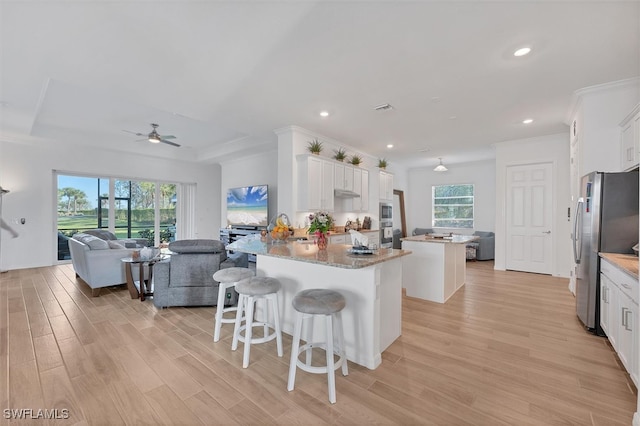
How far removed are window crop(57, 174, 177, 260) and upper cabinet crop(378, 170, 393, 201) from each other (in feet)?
20.8

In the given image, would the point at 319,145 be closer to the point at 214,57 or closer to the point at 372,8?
the point at 214,57

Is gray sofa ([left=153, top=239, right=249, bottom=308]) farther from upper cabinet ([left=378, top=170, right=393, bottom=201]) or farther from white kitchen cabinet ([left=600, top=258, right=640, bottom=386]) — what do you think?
upper cabinet ([left=378, top=170, right=393, bottom=201])

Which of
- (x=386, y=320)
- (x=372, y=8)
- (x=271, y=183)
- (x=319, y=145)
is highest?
(x=372, y=8)

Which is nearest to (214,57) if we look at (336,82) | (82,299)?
(336,82)

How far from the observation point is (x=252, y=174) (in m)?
7.91

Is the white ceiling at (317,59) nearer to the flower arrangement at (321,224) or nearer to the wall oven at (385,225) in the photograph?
the flower arrangement at (321,224)

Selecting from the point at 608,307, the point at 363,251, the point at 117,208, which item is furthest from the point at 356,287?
the point at 117,208

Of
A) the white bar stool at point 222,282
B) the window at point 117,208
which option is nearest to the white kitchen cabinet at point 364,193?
the white bar stool at point 222,282

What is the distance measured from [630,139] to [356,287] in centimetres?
335

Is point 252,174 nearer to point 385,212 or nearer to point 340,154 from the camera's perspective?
point 340,154

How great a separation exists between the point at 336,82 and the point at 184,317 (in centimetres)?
337

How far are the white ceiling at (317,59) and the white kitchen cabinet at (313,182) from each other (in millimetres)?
636

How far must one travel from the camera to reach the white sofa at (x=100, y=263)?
13.6 feet

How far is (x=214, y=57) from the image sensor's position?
2.78 m
